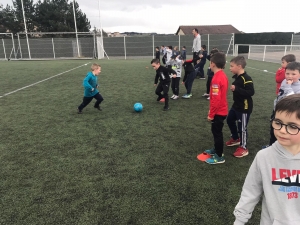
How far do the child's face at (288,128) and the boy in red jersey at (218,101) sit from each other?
2441 mm

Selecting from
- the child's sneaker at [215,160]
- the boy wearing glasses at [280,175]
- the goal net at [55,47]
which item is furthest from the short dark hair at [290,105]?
the goal net at [55,47]

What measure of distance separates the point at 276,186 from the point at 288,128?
430 mm

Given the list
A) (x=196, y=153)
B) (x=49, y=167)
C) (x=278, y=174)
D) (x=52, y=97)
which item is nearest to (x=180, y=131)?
(x=196, y=153)

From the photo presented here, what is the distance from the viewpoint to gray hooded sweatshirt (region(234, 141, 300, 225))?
5.13 ft

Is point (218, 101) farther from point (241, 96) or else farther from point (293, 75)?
point (293, 75)

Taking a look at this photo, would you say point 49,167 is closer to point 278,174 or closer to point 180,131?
point 180,131

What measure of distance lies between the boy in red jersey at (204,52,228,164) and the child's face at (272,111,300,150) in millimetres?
2441

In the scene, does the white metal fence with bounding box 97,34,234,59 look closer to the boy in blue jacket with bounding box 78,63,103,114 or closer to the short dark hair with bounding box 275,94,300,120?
the boy in blue jacket with bounding box 78,63,103,114

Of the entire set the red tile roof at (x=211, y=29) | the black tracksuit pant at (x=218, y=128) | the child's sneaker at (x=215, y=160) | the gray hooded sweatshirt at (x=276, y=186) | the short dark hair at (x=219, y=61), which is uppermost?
the red tile roof at (x=211, y=29)

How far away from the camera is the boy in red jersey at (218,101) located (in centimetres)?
389

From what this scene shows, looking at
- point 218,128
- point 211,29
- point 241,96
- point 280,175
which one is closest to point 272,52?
point 241,96

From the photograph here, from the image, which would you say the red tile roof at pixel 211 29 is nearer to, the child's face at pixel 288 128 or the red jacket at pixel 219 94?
the red jacket at pixel 219 94

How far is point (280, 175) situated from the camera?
1591 mm

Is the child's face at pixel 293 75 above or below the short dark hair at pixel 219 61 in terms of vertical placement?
below
